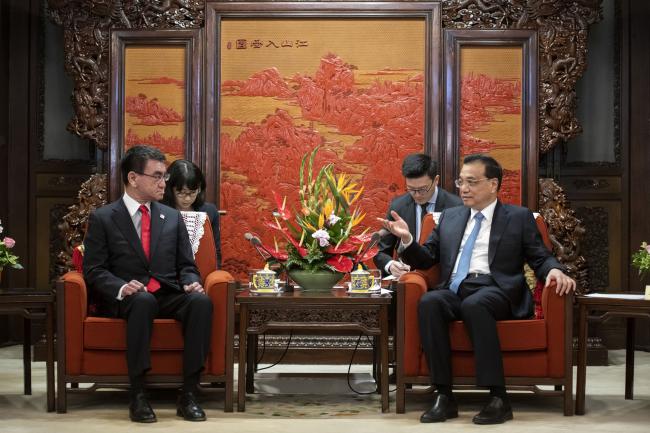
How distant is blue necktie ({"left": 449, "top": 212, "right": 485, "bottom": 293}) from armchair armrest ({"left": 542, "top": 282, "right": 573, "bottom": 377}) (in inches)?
15.7

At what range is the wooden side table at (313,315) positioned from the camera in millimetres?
4152

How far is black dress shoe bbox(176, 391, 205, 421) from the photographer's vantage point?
3.98 meters

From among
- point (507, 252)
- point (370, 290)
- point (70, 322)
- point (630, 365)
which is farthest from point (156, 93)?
point (630, 365)

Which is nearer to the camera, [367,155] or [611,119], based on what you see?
[367,155]

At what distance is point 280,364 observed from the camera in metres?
5.85

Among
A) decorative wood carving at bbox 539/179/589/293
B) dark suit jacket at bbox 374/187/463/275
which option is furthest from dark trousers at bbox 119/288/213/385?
decorative wood carving at bbox 539/179/589/293

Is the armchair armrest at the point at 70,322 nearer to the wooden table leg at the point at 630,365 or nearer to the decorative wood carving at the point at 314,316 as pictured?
the decorative wood carving at the point at 314,316

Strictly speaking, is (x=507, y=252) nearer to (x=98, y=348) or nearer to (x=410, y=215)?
(x=410, y=215)

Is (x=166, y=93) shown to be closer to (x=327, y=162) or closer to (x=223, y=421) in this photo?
(x=327, y=162)

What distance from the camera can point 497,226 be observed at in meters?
4.33

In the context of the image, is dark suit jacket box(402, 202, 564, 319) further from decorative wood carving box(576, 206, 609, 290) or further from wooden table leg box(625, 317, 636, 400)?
decorative wood carving box(576, 206, 609, 290)

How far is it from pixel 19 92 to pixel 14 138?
1.03ft

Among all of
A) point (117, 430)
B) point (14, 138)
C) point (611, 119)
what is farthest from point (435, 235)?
point (14, 138)

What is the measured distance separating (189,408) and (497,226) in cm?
155
